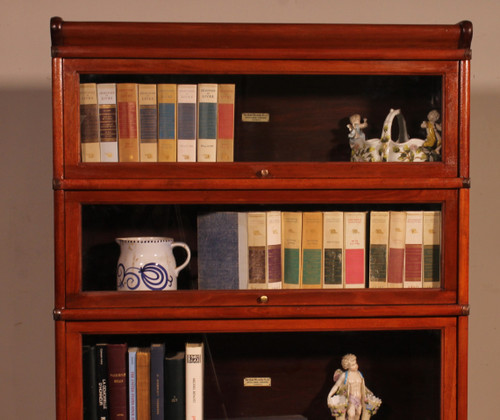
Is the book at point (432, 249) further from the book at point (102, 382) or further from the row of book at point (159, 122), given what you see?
the book at point (102, 382)

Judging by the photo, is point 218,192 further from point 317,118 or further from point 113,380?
point 113,380

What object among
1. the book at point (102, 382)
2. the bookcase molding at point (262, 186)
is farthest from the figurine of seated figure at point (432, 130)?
the book at point (102, 382)

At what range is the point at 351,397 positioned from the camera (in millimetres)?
1490

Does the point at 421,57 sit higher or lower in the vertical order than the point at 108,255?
higher

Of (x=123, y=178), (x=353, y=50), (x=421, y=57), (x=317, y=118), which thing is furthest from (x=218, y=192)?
(x=421, y=57)

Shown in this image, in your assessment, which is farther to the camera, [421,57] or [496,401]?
[496,401]

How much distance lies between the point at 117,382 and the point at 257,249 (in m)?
0.50

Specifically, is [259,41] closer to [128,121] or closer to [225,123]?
[225,123]

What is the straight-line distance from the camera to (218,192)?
1.39 m

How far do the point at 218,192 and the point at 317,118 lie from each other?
34 centimetres

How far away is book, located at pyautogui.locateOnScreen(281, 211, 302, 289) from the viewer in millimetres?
1442

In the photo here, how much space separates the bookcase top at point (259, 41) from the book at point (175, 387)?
769mm

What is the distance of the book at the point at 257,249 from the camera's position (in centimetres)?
144

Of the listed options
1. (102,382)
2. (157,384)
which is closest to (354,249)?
(157,384)
